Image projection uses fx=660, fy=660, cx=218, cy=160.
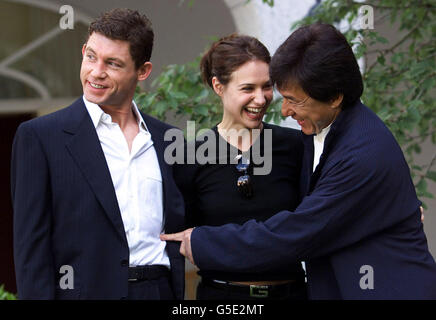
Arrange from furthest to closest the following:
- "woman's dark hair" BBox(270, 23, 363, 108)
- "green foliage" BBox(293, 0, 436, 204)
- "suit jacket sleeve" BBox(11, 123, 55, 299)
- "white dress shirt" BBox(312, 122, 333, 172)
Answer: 1. "green foliage" BBox(293, 0, 436, 204)
2. "white dress shirt" BBox(312, 122, 333, 172)
3. "woman's dark hair" BBox(270, 23, 363, 108)
4. "suit jacket sleeve" BBox(11, 123, 55, 299)

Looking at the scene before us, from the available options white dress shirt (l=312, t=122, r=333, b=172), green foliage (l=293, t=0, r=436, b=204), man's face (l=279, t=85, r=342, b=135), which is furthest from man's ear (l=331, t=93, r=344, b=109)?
green foliage (l=293, t=0, r=436, b=204)

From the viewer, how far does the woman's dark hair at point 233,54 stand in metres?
2.74

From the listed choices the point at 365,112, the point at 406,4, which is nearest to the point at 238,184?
the point at 365,112

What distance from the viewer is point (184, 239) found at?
8.31 feet

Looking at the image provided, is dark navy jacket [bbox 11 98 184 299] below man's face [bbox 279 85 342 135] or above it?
below

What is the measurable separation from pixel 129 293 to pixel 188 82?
68.2 inches

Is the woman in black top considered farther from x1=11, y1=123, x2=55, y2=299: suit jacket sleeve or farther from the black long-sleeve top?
x1=11, y1=123, x2=55, y2=299: suit jacket sleeve

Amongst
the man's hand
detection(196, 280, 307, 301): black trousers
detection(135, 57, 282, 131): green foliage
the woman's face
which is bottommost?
detection(196, 280, 307, 301): black trousers

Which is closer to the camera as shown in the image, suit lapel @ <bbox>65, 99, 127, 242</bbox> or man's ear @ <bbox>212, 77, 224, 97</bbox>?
suit lapel @ <bbox>65, 99, 127, 242</bbox>

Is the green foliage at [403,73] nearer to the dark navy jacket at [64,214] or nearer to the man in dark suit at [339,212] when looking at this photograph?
the man in dark suit at [339,212]

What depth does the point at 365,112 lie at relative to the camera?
2.41 m

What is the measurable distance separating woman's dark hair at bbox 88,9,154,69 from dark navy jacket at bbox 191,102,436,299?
2.56 feet

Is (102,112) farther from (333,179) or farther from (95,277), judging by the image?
(333,179)

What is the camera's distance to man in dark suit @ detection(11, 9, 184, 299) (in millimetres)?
2252
